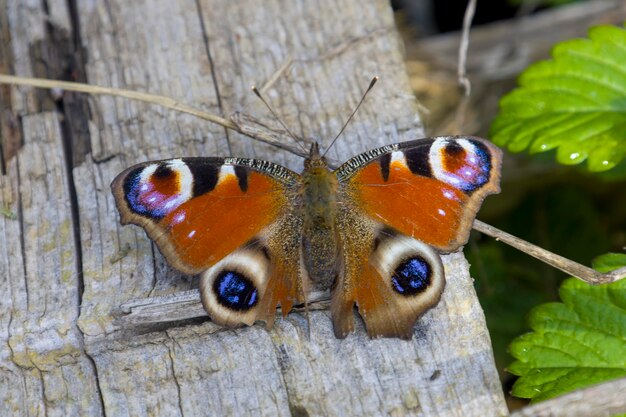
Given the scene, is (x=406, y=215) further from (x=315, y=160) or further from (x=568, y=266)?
(x=568, y=266)

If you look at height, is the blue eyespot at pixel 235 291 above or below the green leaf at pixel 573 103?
below

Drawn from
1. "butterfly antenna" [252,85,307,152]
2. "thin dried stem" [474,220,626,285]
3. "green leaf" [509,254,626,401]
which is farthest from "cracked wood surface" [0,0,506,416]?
"green leaf" [509,254,626,401]

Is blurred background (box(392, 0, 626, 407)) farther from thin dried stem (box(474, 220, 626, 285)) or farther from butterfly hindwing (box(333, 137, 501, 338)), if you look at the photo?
butterfly hindwing (box(333, 137, 501, 338))

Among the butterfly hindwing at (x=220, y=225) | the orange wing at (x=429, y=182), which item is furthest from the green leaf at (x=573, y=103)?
the butterfly hindwing at (x=220, y=225)

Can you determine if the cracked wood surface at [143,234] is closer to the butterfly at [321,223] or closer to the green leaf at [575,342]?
the butterfly at [321,223]

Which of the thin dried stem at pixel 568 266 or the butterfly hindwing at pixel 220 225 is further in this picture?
the thin dried stem at pixel 568 266

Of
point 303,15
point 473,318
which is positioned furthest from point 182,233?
point 303,15

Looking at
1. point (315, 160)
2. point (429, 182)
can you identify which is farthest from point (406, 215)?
point (315, 160)

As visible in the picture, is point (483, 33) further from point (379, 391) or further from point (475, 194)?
point (379, 391)
